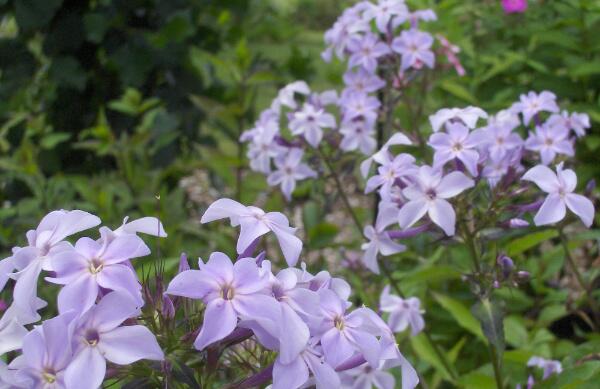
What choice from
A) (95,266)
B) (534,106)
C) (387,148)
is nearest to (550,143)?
(534,106)

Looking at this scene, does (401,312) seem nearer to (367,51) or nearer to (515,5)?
(367,51)

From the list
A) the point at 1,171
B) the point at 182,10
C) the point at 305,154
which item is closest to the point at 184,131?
the point at 182,10

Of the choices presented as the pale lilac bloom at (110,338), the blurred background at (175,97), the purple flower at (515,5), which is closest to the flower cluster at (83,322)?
the pale lilac bloom at (110,338)

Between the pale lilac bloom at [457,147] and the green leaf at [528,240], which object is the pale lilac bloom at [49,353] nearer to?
the pale lilac bloom at [457,147]

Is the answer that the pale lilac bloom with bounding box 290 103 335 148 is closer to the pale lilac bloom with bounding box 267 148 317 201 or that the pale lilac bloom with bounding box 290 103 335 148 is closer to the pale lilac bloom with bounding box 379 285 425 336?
the pale lilac bloom with bounding box 267 148 317 201

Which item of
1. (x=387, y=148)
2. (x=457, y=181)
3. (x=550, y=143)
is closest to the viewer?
(x=457, y=181)
